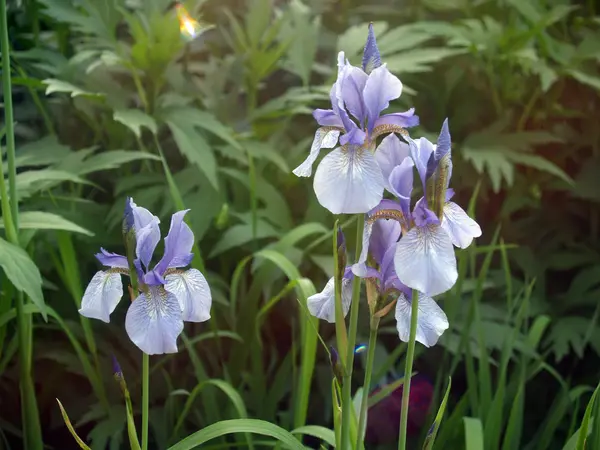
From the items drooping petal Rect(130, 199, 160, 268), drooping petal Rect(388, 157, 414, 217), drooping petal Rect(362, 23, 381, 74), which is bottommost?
drooping petal Rect(130, 199, 160, 268)

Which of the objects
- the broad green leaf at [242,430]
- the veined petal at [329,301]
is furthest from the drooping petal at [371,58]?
the broad green leaf at [242,430]

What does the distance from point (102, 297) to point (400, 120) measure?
361 millimetres

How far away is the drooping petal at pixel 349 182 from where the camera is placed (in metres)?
0.64

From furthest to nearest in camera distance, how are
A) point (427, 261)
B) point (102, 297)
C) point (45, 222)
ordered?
point (45, 222) → point (102, 297) → point (427, 261)

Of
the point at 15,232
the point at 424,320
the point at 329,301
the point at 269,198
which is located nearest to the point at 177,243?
the point at 329,301

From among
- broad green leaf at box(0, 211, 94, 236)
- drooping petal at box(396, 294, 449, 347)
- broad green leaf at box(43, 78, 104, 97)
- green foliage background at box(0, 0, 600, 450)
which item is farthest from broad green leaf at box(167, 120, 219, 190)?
drooping petal at box(396, 294, 449, 347)

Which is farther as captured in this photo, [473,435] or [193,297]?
[473,435]

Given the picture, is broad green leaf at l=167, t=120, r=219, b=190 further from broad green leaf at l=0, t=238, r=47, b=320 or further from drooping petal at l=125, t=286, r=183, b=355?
drooping petal at l=125, t=286, r=183, b=355

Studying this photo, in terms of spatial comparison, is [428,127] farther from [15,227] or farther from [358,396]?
[15,227]

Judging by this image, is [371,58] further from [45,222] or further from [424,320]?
[45,222]

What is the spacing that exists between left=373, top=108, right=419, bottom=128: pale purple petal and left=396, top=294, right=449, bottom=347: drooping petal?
0.18 metres

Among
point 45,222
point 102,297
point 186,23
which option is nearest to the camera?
point 102,297

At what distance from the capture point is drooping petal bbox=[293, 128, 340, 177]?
0.70 m

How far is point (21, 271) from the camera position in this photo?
102cm
